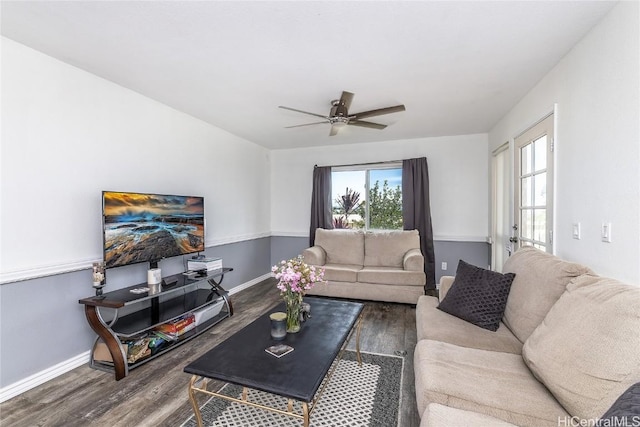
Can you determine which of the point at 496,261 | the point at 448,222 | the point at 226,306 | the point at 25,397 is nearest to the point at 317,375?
the point at 25,397

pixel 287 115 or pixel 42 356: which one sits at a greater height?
pixel 287 115

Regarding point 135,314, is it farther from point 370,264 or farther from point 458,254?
point 458,254

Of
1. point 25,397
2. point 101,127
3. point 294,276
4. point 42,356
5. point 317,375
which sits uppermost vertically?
point 101,127

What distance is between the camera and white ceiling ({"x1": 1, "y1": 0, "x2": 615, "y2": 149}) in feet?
5.58

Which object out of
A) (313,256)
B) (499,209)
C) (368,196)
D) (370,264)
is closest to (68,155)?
(313,256)

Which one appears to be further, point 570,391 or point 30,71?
point 30,71

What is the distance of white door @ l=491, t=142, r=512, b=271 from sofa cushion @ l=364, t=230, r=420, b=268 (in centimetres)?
105

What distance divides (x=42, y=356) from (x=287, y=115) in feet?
10.2

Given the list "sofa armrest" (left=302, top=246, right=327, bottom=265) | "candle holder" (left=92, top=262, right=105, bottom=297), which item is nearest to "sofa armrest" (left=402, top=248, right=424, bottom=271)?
"sofa armrest" (left=302, top=246, right=327, bottom=265)

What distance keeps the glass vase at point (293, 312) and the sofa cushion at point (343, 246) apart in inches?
98.8

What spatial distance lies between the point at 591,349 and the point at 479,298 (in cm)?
96

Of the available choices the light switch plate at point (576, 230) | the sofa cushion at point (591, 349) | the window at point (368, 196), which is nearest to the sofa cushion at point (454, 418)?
the sofa cushion at point (591, 349)

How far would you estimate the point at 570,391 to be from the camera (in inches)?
45.4

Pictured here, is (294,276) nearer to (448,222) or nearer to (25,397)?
(25,397)
